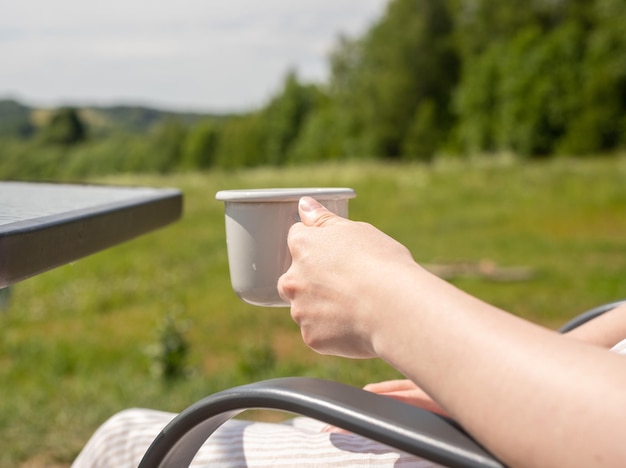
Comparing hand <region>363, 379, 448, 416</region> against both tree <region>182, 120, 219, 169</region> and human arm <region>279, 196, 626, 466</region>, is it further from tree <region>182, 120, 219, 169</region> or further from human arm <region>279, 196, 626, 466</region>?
tree <region>182, 120, 219, 169</region>

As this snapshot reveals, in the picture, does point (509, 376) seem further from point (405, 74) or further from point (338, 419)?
point (405, 74)

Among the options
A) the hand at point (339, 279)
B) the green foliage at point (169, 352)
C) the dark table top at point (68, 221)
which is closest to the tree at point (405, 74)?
the green foliage at point (169, 352)

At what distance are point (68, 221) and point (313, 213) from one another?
42 cm

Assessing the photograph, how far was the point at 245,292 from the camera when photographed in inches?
42.6

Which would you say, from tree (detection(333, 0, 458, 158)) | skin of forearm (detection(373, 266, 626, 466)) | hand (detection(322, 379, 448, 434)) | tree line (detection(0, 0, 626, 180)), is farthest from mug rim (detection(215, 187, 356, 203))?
tree (detection(333, 0, 458, 158))

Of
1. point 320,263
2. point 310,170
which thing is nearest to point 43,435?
point 320,263

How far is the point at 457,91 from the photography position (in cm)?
3089

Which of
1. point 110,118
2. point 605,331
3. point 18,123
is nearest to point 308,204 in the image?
point 605,331

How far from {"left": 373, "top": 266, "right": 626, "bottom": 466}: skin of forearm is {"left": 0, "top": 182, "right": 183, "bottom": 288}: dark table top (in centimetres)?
48

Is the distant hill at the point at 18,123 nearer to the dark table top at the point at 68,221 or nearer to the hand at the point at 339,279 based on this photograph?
the dark table top at the point at 68,221

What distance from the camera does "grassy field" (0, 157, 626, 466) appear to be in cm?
400

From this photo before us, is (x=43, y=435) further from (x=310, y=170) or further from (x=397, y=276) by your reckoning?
(x=310, y=170)

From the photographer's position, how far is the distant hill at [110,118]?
162 feet

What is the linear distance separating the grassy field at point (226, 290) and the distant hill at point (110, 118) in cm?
3845
